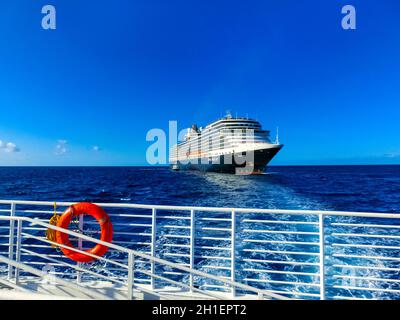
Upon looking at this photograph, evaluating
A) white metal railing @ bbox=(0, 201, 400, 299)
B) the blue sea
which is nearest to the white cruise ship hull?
the blue sea

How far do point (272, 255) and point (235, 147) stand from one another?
32287 mm

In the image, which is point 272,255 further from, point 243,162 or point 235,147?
point 235,147

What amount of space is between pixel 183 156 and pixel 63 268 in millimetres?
55373

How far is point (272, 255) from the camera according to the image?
5461 mm

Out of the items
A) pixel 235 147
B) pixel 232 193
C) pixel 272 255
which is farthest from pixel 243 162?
pixel 272 255

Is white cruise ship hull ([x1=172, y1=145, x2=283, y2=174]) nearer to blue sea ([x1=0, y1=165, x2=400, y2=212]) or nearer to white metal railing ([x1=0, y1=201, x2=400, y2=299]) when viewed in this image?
blue sea ([x1=0, y1=165, x2=400, y2=212])
